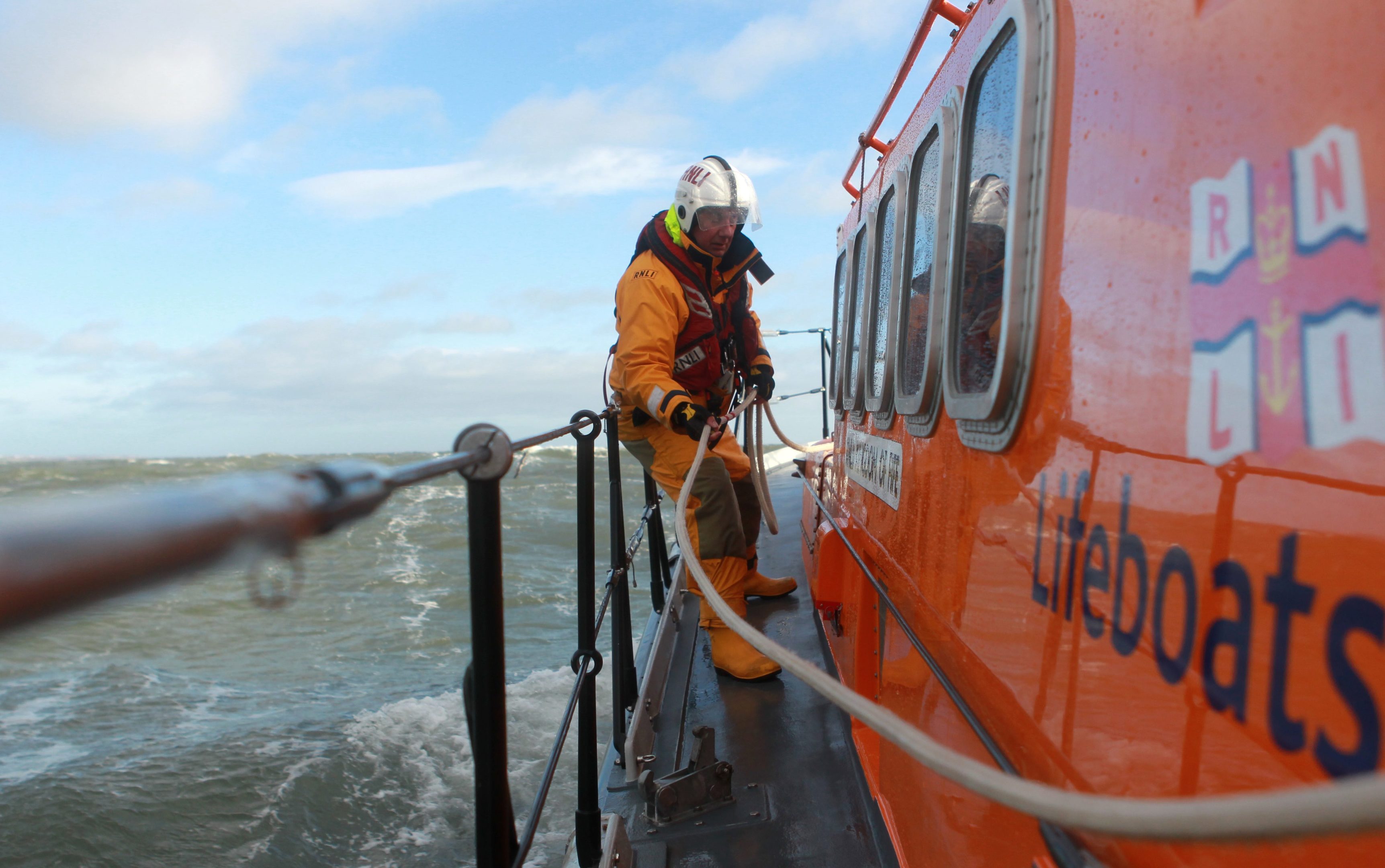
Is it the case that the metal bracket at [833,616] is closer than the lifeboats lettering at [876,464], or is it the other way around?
the lifeboats lettering at [876,464]

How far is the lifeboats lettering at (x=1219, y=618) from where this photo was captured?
2.17 feet

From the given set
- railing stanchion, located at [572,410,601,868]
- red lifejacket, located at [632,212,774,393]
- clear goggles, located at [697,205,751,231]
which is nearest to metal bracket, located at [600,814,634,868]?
railing stanchion, located at [572,410,601,868]

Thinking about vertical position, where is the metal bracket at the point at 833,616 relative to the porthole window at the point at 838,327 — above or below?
below

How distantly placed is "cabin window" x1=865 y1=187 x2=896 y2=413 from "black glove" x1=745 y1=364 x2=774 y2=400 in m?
1.12

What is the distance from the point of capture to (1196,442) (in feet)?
2.86

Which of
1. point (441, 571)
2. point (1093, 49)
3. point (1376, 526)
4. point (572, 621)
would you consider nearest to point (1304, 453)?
point (1376, 526)

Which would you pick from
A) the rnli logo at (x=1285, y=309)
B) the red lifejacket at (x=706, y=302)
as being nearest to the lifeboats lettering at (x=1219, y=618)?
the rnli logo at (x=1285, y=309)

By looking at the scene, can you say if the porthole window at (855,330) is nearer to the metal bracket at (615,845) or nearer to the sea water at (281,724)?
the sea water at (281,724)

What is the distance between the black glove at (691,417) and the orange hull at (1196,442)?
1866 millimetres

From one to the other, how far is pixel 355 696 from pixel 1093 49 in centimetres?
770

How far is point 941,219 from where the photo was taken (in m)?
2.01

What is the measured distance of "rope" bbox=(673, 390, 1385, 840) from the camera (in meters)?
0.46

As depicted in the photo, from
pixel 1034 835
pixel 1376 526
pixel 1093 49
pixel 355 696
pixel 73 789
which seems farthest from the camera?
pixel 355 696

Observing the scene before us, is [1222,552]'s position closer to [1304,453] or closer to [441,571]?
[1304,453]
